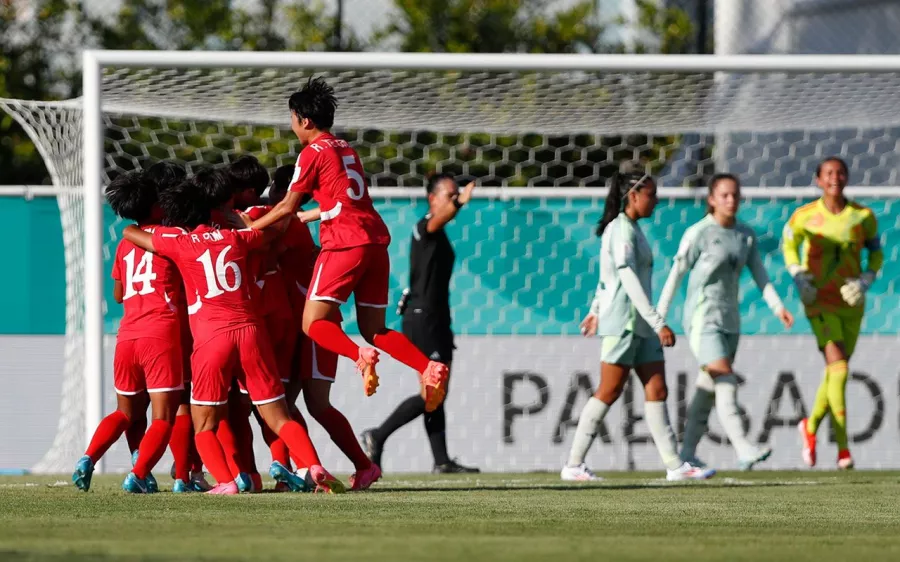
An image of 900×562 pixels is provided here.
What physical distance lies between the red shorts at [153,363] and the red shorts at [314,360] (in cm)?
63

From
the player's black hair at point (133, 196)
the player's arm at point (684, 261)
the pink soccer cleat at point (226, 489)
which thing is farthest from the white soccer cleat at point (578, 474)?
the player's black hair at point (133, 196)

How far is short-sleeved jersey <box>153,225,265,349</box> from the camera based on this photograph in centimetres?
664

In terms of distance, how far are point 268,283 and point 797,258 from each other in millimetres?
4058

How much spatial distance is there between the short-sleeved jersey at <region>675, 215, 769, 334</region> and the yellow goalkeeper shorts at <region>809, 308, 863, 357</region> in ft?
2.52

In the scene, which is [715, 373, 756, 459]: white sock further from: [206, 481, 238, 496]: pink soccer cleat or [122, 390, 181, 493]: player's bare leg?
[122, 390, 181, 493]: player's bare leg

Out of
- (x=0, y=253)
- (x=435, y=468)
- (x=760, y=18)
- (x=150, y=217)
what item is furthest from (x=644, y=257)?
(x=760, y=18)

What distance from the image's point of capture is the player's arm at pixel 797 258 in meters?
9.62

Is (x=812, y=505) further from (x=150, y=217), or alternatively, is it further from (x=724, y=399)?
(x=150, y=217)

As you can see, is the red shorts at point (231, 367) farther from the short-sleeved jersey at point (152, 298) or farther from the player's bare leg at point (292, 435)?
the short-sleeved jersey at point (152, 298)

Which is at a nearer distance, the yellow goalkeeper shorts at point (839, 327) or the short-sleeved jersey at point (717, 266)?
the short-sleeved jersey at point (717, 266)

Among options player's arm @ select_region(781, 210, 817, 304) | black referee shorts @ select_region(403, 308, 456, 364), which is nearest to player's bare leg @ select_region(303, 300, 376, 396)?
black referee shorts @ select_region(403, 308, 456, 364)

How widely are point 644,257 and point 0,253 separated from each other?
4.61 metres

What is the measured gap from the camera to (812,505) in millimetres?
6711

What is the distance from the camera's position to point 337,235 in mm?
6953
